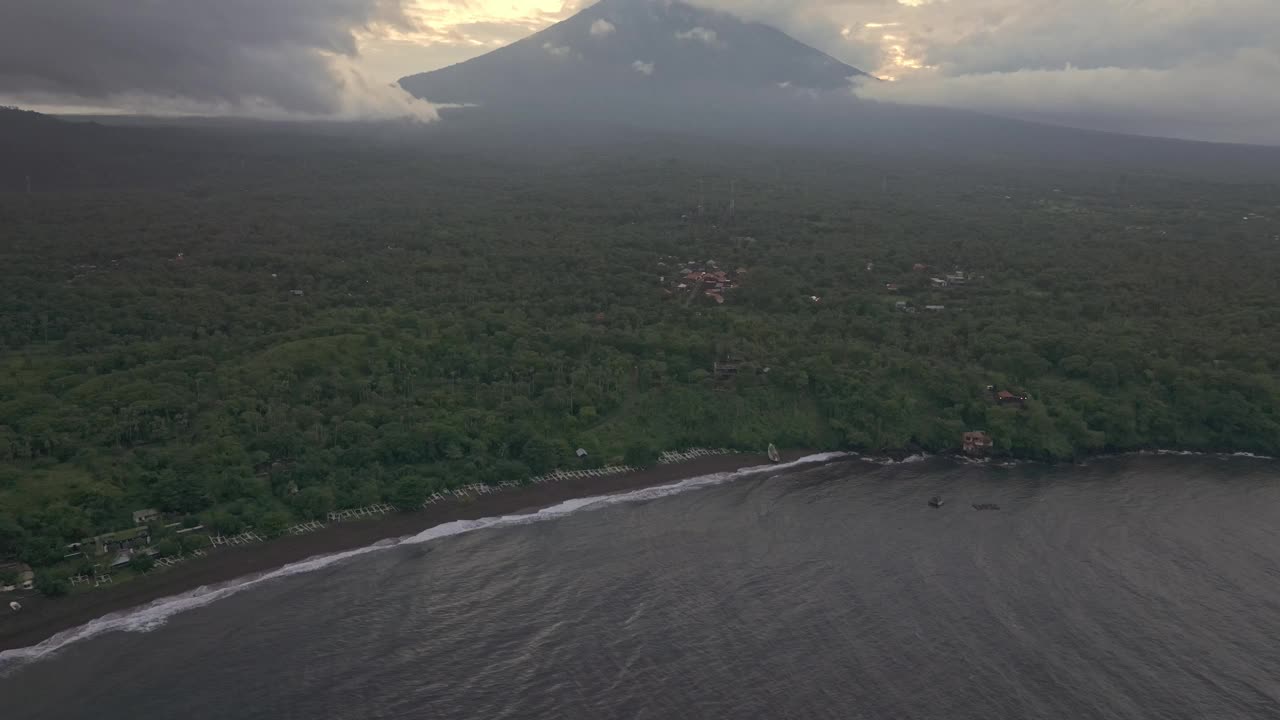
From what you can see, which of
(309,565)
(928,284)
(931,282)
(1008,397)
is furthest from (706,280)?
(309,565)

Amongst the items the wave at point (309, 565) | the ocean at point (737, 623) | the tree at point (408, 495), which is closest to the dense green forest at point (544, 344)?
the tree at point (408, 495)

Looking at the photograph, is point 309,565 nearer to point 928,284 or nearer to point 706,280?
point 706,280

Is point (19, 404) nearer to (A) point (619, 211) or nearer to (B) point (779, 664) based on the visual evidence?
(B) point (779, 664)

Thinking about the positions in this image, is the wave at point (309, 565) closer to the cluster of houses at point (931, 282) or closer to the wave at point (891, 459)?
the wave at point (891, 459)

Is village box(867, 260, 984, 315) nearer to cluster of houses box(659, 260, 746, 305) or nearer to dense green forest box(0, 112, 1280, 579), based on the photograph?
dense green forest box(0, 112, 1280, 579)

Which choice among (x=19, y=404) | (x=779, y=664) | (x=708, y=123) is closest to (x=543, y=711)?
(x=779, y=664)

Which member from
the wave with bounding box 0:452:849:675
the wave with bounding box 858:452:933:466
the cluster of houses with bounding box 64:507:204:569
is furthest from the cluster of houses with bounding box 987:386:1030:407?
the cluster of houses with bounding box 64:507:204:569
